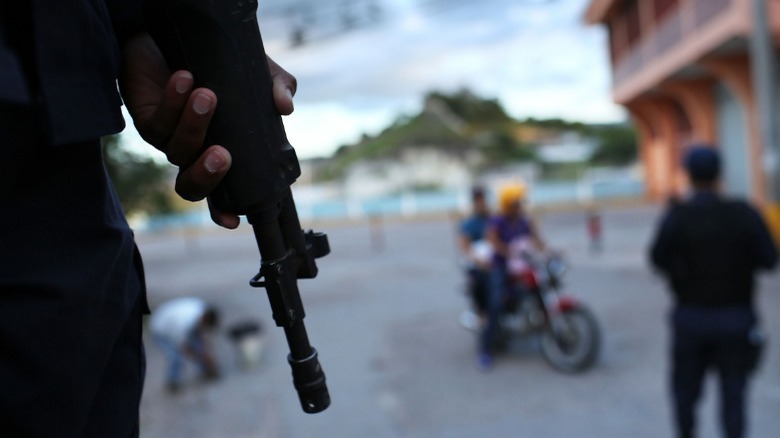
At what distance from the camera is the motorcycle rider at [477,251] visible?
607 centimetres

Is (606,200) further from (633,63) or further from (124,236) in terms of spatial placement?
(124,236)

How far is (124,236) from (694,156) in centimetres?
311

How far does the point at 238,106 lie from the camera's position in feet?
2.93

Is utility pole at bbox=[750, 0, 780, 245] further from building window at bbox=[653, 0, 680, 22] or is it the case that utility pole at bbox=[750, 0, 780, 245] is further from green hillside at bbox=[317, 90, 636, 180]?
green hillside at bbox=[317, 90, 636, 180]

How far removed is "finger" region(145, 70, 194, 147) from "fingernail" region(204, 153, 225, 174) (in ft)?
0.25

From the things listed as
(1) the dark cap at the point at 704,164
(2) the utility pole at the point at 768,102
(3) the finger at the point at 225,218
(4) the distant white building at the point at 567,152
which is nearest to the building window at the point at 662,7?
(2) the utility pole at the point at 768,102

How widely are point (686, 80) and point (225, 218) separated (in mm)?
21397

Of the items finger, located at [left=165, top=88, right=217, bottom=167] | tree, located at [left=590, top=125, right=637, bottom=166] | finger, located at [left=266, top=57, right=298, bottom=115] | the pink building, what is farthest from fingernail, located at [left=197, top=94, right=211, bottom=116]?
tree, located at [left=590, top=125, right=637, bottom=166]

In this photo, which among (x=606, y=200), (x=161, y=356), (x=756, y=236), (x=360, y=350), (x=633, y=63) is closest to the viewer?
(x=756, y=236)

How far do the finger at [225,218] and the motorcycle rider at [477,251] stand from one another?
511cm

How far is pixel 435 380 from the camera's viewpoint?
18.4 ft

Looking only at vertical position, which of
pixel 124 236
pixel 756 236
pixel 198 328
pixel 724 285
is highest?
pixel 124 236

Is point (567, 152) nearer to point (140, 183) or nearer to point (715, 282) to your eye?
point (140, 183)

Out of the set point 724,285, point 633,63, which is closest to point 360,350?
point 724,285
